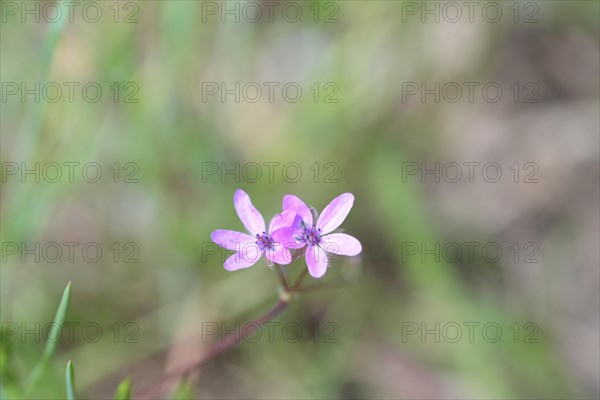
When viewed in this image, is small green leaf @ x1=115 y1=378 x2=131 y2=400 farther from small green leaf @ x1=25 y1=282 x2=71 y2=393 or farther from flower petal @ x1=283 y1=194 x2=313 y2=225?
flower petal @ x1=283 y1=194 x2=313 y2=225

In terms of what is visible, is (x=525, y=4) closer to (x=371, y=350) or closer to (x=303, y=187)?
(x=303, y=187)

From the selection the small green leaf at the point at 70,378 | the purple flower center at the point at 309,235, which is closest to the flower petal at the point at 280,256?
the purple flower center at the point at 309,235

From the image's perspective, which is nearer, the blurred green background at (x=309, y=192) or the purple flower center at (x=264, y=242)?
the purple flower center at (x=264, y=242)

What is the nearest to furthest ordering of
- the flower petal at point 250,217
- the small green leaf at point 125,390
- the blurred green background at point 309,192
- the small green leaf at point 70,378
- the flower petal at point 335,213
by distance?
the small green leaf at point 70,378 < the small green leaf at point 125,390 < the flower petal at point 335,213 < the flower petal at point 250,217 < the blurred green background at point 309,192

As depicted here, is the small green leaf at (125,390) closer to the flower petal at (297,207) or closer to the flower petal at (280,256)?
the flower petal at (280,256)

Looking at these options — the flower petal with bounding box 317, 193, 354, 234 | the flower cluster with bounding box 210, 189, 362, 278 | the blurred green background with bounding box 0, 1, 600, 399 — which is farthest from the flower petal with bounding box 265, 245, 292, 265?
the blurred green background with bounding box 0, 1, 600, 399

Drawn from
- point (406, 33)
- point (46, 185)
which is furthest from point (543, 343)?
point (46, 185)

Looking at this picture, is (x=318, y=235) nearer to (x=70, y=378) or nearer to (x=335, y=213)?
(x=335, y=213)
